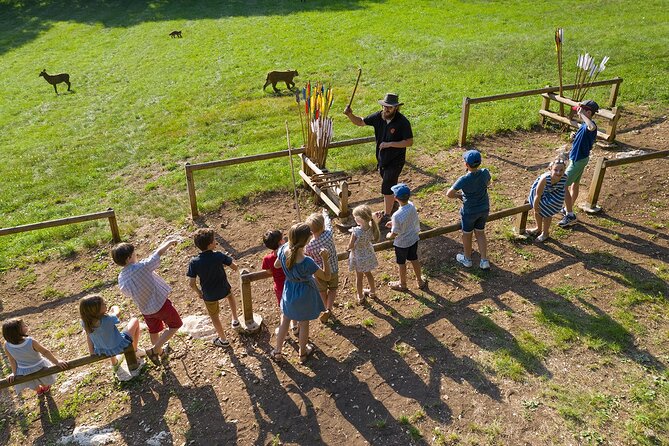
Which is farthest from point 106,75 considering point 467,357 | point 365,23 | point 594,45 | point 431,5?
point 467,357

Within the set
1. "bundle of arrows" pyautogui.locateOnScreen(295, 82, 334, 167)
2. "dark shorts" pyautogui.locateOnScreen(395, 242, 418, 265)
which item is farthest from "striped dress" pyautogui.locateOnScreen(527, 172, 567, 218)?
"bundle of arrows" pyautogui.locateOnScreen(295, 82, 334, 167)

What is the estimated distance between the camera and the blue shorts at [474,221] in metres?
6.22

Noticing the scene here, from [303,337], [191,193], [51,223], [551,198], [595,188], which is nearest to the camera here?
[303,337]

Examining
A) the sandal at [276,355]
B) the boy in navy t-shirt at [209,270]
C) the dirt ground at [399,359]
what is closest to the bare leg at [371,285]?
the dirt ground at [399,359]

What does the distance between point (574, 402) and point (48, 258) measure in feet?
25.6

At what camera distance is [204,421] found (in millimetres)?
4742

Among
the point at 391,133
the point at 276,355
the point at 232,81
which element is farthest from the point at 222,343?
the point at 232,81

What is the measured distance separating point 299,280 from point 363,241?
1077mm

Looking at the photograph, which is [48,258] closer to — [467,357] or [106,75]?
[467,357]

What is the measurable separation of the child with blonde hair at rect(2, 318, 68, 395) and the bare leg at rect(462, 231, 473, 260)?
4.75 metres

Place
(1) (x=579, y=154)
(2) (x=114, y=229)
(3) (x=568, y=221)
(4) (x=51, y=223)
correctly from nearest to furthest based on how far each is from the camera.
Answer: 1. (1) (x=579, y=154)
2. (3) (x=568, y=221)
3. (4) (x=51, y=223)
4. (2) (x=114, y=229)

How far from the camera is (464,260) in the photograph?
21.8ft

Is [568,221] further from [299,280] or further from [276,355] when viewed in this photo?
[276,355]

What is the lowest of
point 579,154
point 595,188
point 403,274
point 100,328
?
point 403,274
